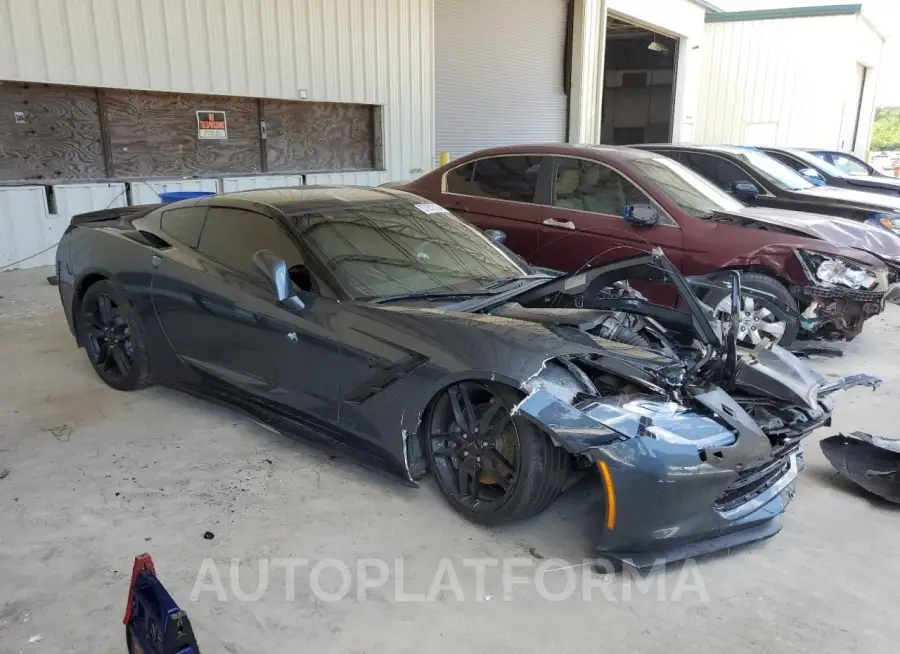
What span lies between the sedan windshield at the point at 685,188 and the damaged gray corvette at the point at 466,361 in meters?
2.03

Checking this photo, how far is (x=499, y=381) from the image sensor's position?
2666 mm

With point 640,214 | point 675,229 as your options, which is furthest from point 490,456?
point 675,229

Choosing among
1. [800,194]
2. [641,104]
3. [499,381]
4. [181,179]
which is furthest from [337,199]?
[641,104]

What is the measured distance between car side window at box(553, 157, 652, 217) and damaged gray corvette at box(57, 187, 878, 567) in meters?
2.00

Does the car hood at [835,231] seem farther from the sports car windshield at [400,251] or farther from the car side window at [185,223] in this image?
the car side window at [185,223]

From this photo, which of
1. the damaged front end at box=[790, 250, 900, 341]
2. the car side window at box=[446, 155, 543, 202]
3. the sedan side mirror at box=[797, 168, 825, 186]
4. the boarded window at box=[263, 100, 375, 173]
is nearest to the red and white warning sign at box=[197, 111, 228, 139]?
the boarded window at box=[263, 100, 375, 173]

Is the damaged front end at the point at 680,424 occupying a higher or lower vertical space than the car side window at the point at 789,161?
lower

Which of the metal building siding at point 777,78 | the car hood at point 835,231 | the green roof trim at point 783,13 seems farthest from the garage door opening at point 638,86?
the car hood at point 835,231

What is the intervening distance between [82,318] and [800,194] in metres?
7.04

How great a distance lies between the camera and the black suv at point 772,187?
726cm

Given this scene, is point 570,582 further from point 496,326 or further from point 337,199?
point 337,199

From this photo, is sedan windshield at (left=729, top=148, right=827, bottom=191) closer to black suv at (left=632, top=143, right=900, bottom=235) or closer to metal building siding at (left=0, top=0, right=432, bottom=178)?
black suv at (left=632, top=143, right=900, bottom=235)

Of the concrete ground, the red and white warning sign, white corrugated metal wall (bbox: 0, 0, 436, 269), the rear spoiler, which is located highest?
white corrugated metal wall (bbox: 0, 0, 436, 269)

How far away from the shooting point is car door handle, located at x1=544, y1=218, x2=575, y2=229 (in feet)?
19.3
